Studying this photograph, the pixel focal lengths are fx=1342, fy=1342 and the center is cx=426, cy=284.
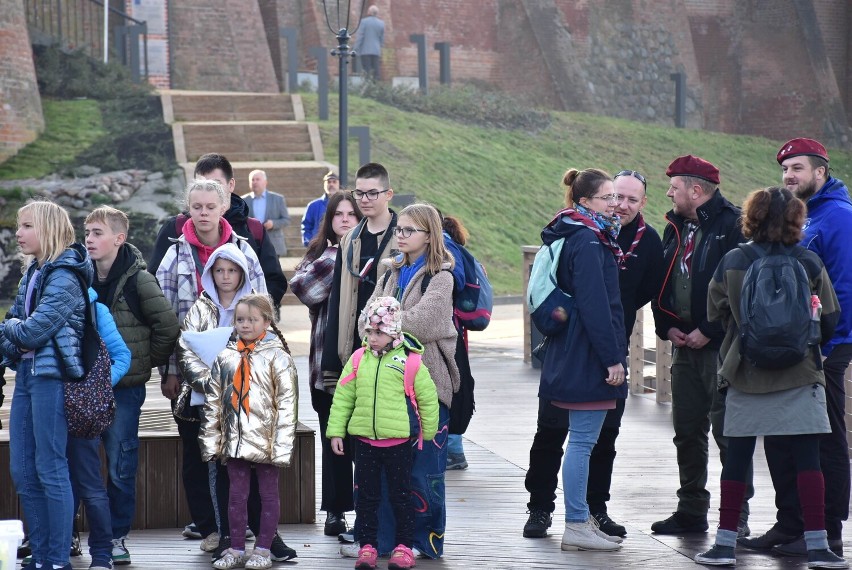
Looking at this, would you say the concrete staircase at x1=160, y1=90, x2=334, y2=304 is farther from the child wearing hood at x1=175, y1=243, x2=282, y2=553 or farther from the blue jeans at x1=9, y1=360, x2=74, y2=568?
the blue jeans at x1=9, y1=360, x2=74, y2=568

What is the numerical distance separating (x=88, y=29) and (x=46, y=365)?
2204 cm

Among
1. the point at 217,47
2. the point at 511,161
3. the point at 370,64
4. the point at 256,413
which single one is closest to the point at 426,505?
the point at 256,413

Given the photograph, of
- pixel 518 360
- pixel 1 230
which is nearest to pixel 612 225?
pixel 518 360

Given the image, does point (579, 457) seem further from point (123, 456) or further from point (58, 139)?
point (58, 139)

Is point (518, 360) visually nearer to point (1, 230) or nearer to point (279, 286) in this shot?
point (279, 286)

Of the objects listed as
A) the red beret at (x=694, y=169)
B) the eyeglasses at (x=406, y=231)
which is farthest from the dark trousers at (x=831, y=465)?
the eyeglasses at (x=406, y=231)

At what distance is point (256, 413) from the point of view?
5824 millimetres

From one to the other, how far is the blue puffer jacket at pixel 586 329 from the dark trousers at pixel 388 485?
2.53 ft

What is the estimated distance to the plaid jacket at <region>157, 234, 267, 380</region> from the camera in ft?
20.6

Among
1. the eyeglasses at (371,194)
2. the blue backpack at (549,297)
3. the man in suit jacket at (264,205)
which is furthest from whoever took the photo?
the man in suit jacket at (264,205)

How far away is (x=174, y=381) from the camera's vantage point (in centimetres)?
621

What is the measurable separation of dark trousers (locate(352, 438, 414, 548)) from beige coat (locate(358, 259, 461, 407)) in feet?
1.24

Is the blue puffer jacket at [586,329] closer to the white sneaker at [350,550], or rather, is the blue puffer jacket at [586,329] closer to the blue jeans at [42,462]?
the white sneaker at [350,550]

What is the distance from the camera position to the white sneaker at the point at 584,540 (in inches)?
243
